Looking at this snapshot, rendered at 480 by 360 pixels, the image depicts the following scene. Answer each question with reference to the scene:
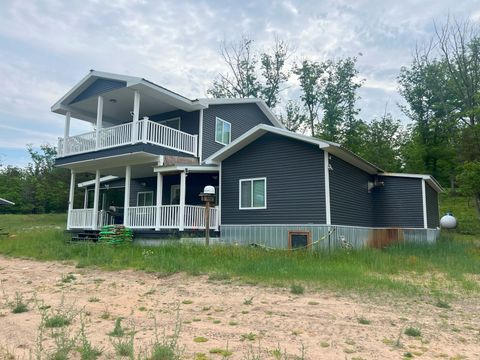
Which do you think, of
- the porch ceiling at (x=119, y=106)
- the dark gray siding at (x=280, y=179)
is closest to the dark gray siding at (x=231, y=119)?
the porch ceiling at (x=119, y=106)

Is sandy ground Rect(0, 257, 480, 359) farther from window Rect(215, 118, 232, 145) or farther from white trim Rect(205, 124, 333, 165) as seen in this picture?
window Rect(215, 118, 232, 145)

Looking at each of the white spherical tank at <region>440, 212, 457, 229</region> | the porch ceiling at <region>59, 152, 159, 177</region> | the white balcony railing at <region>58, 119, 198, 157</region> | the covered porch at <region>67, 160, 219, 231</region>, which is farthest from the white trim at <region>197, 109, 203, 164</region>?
the white spherical tank at <region>440, 212, 457, 229</region>

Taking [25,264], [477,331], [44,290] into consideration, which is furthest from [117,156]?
[477,331]

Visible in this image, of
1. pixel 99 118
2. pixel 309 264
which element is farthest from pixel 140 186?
pixel 309 264

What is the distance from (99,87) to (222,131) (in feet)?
19.3

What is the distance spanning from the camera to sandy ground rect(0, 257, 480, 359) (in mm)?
4762

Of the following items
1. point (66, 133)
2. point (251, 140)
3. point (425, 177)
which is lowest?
point (425, 177)

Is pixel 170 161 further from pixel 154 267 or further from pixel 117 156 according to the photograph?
pixel 154 267

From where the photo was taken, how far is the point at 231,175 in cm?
1616

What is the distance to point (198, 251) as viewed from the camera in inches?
476

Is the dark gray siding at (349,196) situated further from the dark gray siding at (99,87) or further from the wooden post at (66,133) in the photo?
the wooden post at (66,133)

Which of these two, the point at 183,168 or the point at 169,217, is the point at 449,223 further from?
the point at 169,217

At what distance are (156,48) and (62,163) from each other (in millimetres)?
7440

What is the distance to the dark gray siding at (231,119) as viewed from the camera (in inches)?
708
